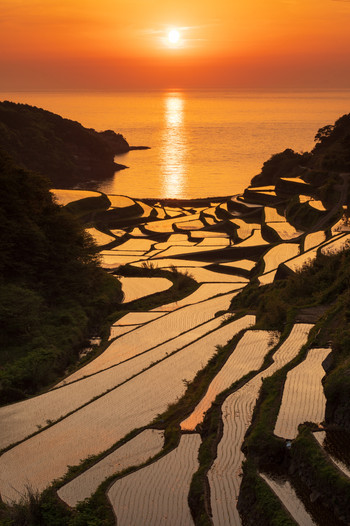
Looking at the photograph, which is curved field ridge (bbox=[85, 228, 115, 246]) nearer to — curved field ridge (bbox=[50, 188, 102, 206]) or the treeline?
curved field ridge (bbox=[50, 188, 102, 206])

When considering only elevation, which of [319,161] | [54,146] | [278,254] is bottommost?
[278,254]

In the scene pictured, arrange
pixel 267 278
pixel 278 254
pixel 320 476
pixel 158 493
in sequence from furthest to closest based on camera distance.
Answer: pixel 278 254 < pixel 267 278 < pixel 158 493 < pixel 320 476

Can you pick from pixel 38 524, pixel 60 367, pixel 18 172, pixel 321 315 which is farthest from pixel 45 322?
pixel 38 524

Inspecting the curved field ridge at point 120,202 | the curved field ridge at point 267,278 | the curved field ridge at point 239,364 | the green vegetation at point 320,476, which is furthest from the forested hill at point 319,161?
the green vegetation at point 320,476

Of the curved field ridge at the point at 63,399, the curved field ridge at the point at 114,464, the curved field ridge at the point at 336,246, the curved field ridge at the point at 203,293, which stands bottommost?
the curved field ridge at the point at 63,399

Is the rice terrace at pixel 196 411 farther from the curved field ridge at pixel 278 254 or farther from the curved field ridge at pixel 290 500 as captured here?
the curved field ridge at pixel 278 254

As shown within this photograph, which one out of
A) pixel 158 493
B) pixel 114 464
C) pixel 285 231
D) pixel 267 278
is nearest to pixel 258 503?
pixel 158 493

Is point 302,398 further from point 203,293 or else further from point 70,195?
point 70,195
